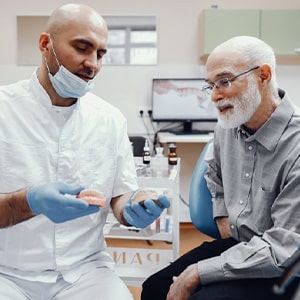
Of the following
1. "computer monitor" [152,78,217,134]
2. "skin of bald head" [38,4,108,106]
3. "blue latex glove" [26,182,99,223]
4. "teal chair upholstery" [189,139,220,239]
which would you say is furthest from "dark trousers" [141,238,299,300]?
"computer monitor" [152,78,217,134]

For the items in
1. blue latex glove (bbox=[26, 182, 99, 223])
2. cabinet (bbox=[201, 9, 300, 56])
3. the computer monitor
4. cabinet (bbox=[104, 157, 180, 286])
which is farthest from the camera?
the computer monitor

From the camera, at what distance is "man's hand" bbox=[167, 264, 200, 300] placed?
4.04 ft

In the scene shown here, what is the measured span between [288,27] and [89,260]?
308 centimetres

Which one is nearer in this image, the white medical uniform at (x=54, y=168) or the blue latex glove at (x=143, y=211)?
the blue latex glove at (x=143, y=211)

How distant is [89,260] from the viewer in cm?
131

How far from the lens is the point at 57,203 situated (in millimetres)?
1026

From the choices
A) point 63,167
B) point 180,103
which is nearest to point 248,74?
point 63,167

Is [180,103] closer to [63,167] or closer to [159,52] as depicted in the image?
[159,52]

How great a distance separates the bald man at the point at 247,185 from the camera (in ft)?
3.76

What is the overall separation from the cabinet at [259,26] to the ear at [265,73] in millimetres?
2319

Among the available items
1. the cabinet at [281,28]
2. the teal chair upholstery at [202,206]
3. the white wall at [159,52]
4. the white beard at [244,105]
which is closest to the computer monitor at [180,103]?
the white wall at [159,52]

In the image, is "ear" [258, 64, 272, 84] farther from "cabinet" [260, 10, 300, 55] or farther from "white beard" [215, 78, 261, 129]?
"cabinet" [260, 10, 300, 55]

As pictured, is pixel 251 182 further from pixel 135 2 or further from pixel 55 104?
pixel 135 2

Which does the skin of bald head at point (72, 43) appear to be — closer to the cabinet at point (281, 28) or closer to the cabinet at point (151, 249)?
the cabinet at point (151, 249)
